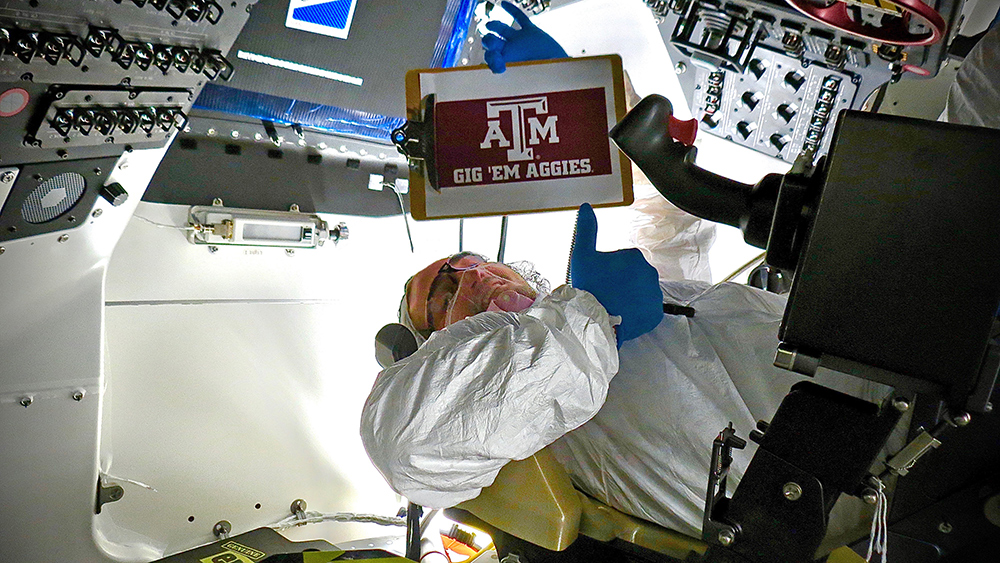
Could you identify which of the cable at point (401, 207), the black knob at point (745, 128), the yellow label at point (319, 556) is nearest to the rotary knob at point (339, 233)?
the cable at point (401, 207)

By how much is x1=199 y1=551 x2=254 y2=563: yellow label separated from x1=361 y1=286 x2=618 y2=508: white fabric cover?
0.82m

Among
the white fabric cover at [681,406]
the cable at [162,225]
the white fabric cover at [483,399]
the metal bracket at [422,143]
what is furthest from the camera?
the cable at [162,225]

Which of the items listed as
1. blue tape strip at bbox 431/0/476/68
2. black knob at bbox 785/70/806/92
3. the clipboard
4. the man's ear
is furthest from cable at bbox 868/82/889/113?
the man's ear

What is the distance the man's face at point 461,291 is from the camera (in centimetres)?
171

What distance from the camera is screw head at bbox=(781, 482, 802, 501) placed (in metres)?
1.02

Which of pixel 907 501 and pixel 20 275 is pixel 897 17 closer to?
pixel 907 501

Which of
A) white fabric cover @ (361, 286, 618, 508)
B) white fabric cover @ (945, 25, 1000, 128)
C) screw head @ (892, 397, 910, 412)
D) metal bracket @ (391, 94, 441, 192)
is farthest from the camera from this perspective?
metal bracket @ (391, 94, 441, 192)

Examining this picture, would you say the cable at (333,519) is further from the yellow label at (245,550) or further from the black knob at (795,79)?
the black knob at (795,79)

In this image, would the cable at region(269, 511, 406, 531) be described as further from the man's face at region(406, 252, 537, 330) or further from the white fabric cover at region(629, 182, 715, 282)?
the white fabric cover at region(629, 182, 715, 282)

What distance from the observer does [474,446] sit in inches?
49.9

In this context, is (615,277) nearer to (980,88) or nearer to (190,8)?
(980,88)

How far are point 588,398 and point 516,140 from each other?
0.93 m

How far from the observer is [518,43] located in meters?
2.07

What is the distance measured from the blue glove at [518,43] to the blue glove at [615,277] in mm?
720
